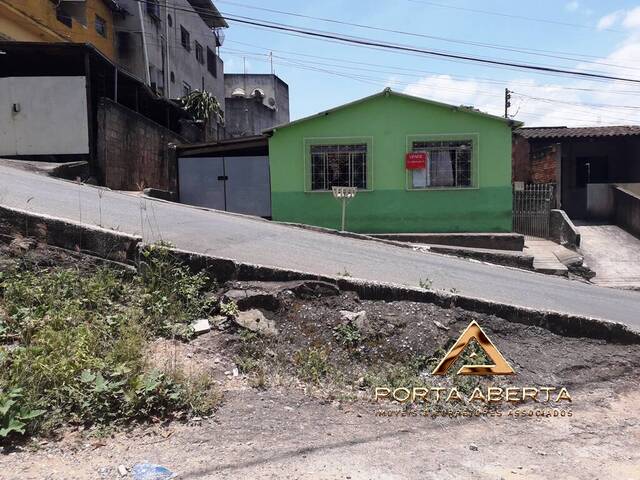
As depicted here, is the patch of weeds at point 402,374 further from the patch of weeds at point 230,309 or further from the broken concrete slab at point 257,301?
the patch of weeds at point 230,309

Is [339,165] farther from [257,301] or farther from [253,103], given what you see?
[253,103]

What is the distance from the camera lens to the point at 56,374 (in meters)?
3.76

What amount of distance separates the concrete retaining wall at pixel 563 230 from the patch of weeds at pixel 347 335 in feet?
38.0

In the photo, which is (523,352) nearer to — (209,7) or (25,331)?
(25,331)

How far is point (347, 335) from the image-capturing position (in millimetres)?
4848

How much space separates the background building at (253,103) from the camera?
3650 cm

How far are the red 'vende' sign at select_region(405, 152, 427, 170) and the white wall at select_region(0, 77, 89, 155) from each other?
8786 millimetres

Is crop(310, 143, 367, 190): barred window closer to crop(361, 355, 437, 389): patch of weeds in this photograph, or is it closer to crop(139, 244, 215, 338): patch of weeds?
crop(139, 244, 215, 338): patch of weeds

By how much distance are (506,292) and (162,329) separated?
413cm

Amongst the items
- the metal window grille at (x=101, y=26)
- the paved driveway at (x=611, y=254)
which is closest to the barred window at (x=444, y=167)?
the paved driveway at (x=611, y=254)

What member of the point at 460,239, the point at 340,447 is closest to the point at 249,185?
the point at 460,239

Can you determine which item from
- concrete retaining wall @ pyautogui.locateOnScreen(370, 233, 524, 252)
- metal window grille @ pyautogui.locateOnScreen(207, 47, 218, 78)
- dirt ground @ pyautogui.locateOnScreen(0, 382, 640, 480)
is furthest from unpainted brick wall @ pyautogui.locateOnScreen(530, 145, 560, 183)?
metal window grille @ pyautogui.locateOnScreen(207, 47, 218, 78)

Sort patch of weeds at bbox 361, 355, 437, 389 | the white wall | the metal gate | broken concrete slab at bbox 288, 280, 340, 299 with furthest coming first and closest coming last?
the metal gate < the white wall < broken concrete slab at bbox 288, 280, 340, 299 < patch of weeds at bbox 361, 355, 437, 389

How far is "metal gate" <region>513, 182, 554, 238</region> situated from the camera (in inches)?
635
